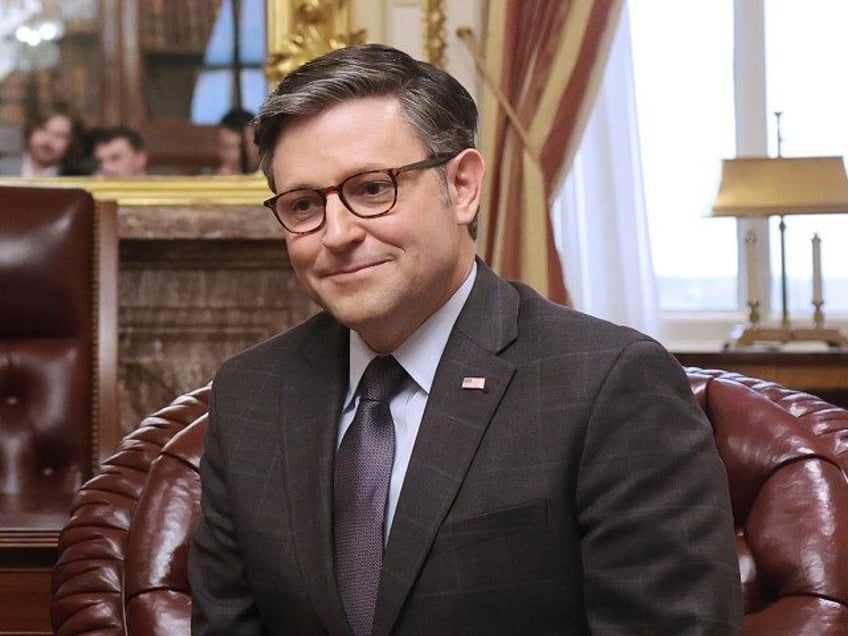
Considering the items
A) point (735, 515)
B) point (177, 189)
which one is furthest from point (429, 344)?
point (177, 189)

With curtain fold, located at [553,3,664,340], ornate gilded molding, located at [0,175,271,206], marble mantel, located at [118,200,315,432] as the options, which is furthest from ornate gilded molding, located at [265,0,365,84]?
curtain fold, located at [553,3,664,340]

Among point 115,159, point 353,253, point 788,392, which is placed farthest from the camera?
point 115,159

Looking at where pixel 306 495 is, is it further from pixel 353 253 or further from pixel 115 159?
pixel 115 159

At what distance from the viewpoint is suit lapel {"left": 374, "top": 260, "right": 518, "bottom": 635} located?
5.59 feet

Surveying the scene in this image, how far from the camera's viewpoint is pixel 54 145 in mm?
5145

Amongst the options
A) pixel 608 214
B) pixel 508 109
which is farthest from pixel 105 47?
pixel 608 214

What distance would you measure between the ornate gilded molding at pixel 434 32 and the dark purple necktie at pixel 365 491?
154 inches

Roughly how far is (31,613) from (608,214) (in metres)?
3.71

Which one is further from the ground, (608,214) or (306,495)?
(608,214)

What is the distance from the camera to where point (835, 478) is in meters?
1.93

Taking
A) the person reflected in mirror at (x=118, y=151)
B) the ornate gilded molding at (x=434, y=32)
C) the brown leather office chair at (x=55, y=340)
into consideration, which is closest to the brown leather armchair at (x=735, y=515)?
the brown leather office chair at (x=55, y=340)

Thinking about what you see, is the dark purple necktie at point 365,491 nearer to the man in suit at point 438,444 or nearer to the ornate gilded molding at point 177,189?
the man in suit at point 438,444

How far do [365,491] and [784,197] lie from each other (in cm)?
365

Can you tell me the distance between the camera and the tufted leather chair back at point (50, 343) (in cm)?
341
